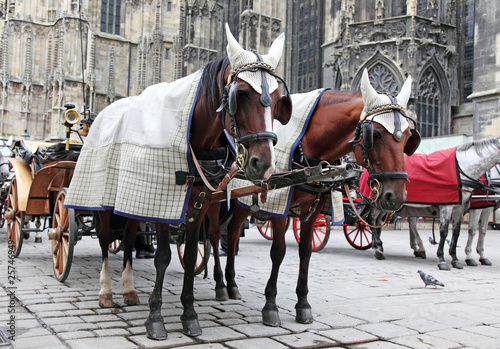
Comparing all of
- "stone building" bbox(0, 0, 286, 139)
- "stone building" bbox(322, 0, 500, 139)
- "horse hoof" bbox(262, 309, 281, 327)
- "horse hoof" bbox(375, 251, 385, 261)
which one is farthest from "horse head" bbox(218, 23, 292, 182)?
"stone building" bbox(0, 0, 286, 139)

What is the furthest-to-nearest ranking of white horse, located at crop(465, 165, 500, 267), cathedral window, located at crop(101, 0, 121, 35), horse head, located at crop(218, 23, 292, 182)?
cathedral window, located at crop(101, 0, 121, 35)
white horse, located at crop(465, 165, 500, 267)
horse head, located at crop(218, 23, 292, 182)

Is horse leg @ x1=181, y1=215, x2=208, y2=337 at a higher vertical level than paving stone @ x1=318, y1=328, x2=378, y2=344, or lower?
higher

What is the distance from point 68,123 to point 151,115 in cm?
308

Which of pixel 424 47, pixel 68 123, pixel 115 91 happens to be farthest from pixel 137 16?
pixel 68 123

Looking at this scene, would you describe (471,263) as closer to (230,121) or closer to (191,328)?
(191,328)

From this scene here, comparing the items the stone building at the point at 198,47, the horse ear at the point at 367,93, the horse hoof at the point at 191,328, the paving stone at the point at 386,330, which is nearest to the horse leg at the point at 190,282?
the horse hoof at the point at 191,328

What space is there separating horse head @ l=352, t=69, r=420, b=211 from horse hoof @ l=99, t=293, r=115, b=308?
2.48 meters

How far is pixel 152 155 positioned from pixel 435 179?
18.3 ft

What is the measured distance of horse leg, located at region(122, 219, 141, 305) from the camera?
4180 millimetres

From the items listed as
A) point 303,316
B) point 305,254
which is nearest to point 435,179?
point 305,254

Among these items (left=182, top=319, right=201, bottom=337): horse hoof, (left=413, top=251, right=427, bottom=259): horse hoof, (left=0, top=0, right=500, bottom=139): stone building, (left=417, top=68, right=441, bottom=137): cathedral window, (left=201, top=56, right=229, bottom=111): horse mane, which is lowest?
(left=413, top=251, right=427, bottom=259): horse hoof

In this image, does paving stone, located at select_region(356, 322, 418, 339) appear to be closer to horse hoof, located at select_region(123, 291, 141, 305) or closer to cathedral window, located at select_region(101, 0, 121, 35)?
horse hoof, located at select_region(123, 291, 141, 305)

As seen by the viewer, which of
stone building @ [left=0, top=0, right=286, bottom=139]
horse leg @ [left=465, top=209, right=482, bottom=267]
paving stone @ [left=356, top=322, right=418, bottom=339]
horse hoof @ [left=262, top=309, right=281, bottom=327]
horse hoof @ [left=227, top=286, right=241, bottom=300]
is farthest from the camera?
stone building @ [left=0, top=0, right=286, bottom=139]

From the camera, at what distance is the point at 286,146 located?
385cm
